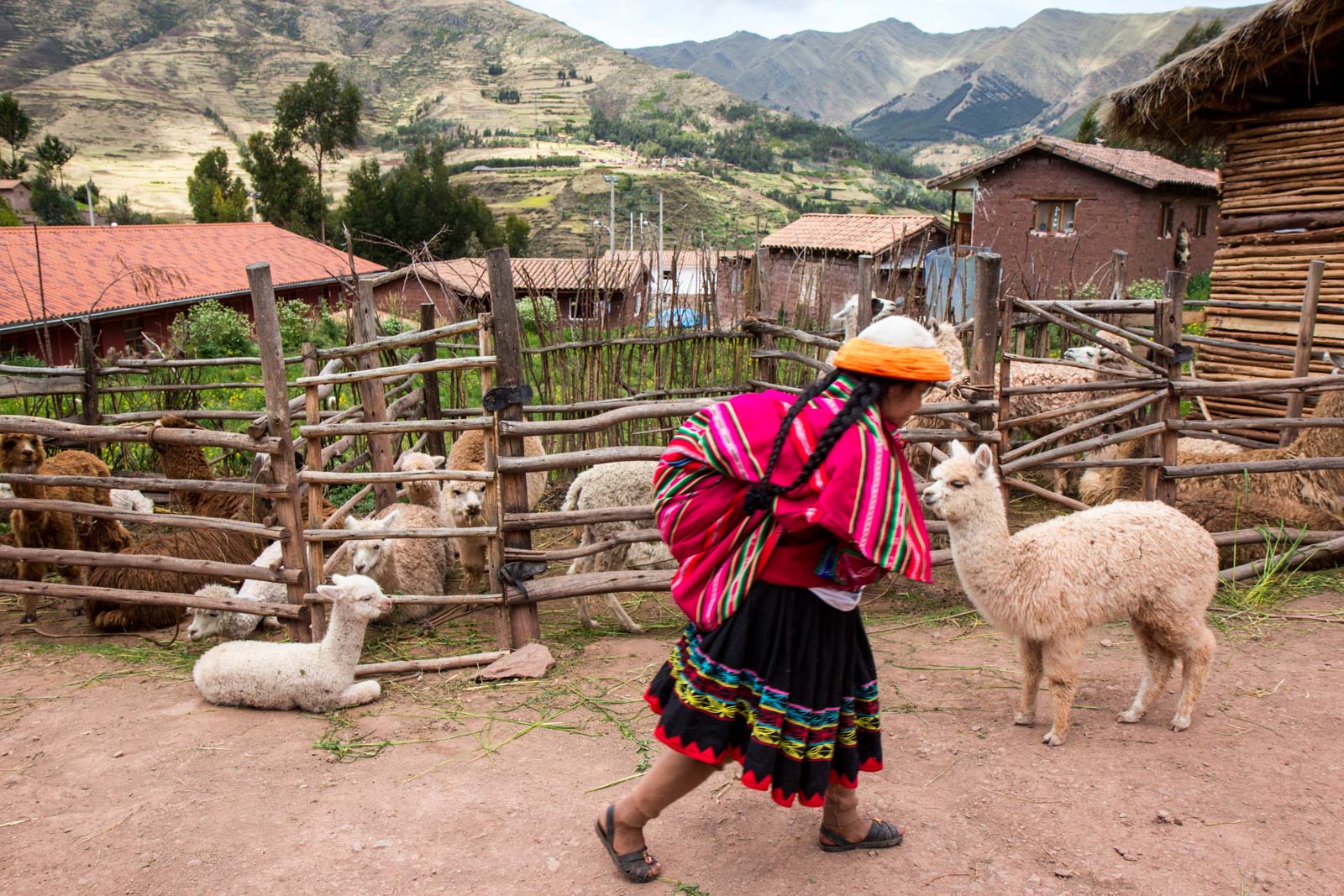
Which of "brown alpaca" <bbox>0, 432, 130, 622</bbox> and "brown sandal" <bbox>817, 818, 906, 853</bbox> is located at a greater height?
"brown alpaca" <bbox>0, 432, 130, 622</bbox>

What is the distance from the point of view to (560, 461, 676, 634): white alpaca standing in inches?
217

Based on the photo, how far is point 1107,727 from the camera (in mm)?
3795

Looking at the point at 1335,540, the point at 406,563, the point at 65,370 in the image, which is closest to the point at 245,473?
the point at 65,370

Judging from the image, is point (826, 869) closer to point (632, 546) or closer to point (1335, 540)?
point (632, 546)

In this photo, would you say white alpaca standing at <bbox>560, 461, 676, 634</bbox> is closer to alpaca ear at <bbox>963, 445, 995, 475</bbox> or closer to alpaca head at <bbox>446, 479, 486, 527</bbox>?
alpaca head at <bbox>446, 479, 486, 527</bbox>

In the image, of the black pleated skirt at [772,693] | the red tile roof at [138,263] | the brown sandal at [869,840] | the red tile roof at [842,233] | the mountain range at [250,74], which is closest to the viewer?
the black pleated skirt at [772,693]

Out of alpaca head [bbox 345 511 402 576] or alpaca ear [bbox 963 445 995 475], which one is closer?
alpaca ear [bbox 963 445 995 475]

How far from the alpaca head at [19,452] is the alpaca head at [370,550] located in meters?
2.10

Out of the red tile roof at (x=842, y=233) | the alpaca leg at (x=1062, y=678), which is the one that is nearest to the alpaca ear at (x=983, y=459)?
the alpaca leg at (x=1062, y=678)

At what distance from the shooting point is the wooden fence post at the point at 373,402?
5.99m

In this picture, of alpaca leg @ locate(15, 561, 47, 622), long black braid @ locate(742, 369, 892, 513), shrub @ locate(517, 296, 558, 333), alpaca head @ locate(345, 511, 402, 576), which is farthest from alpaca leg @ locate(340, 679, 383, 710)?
shrub @ locate(517, 296, 558, 333)

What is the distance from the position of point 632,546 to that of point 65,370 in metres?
5.13

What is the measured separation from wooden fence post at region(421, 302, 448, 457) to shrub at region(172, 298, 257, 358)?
10603 mm

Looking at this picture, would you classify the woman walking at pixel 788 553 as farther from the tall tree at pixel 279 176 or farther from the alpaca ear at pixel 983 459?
the tall tree at pixel 279 176
